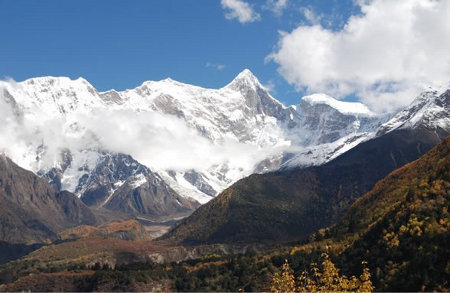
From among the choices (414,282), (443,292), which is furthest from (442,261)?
(443,292)

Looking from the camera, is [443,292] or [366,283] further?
[443,292]

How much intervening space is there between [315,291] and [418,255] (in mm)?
111460

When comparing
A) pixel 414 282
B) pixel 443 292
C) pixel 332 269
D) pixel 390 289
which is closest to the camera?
pixel 332 269

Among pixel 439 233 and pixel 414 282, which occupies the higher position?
pixel 439 233

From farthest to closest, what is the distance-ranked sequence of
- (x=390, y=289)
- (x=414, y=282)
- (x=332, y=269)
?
(x=390, y=289), (x=414, y=282), (x=332, y=269)

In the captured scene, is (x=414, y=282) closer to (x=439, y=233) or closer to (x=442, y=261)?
(x=442, y=261)

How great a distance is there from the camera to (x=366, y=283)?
87.4m

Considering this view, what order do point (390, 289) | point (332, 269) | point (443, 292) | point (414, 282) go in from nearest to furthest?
point (332, 269) < point (443, 292) < point (414, 282) < point (390, 289)

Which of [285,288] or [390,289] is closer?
[285,288]

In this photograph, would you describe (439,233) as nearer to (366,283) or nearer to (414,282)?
(414,282)

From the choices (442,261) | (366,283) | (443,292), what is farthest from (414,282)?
(366,283)

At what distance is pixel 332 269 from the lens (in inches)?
3378

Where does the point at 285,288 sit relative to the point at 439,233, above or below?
below

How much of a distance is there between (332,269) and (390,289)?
364ft
